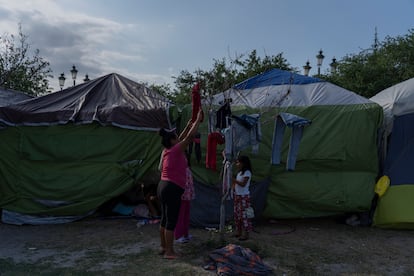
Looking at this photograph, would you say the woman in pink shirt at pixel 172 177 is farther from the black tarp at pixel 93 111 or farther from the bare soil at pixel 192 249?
the black tarp at pixel 93 111

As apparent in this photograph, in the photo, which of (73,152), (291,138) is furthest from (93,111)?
(291,138)

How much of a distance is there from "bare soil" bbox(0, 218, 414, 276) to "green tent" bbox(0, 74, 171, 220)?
0.55 m

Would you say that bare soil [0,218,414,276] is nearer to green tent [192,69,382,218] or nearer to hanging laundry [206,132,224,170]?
green tent [192,69,382,218]

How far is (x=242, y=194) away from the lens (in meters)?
6.29

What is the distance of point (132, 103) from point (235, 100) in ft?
6.78

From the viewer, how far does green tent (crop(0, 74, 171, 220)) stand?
7.70m

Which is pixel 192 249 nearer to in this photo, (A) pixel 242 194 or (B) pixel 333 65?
(A) pixel 242 194

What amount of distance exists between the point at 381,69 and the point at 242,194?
1219cm

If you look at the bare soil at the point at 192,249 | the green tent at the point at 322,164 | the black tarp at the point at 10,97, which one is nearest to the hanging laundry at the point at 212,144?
the bare soil at the point at 192,249

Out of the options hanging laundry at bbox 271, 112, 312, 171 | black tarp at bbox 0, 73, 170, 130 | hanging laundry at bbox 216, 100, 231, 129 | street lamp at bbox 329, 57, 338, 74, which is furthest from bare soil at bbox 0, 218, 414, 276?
street lamp at bbox 329, 57, 338, 74

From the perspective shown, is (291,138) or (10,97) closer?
(291,138)

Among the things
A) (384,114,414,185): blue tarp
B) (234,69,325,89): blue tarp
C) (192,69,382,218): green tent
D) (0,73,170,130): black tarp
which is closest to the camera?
(192,69,382,218): green tent

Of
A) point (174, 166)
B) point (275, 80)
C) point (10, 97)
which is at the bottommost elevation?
point (174, 166)

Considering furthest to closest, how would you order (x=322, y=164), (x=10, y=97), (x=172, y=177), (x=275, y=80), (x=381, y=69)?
(x=381, y=69), (x=10, y=97), (x=275, y=80), (x=322, y=164), (x=172, y=177)
